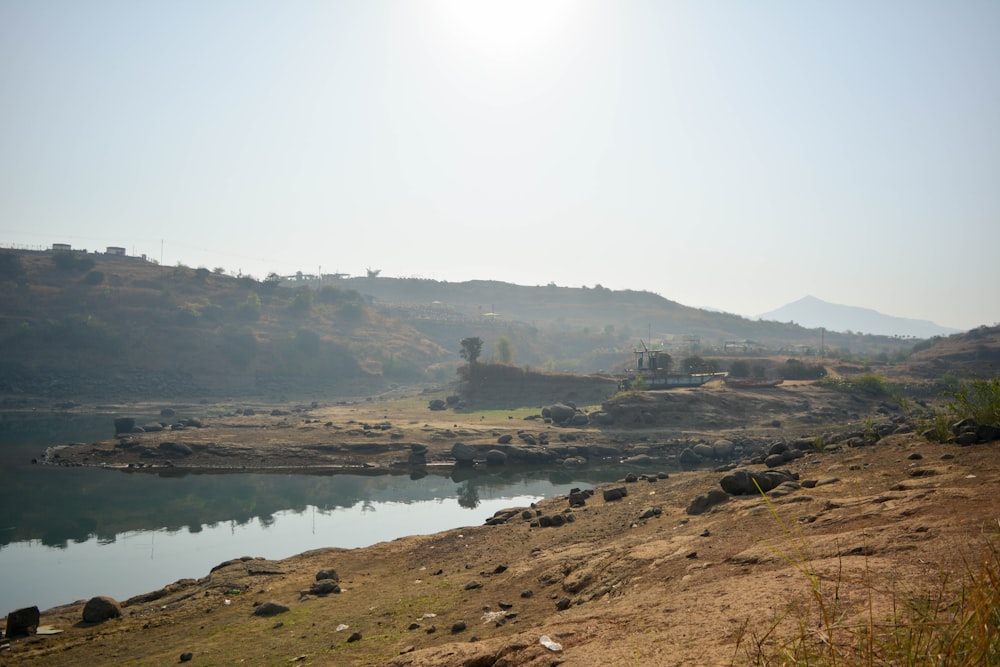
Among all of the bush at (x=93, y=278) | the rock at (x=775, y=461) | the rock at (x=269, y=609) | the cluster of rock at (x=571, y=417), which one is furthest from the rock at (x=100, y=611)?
the bush at (x=93, y=278)

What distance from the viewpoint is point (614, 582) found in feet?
31.9

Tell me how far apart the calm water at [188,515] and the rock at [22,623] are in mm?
4604

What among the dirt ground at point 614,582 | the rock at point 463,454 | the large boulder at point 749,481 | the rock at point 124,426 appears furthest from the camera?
the rock at point 124,426

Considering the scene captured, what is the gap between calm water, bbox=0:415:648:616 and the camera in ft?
70.9

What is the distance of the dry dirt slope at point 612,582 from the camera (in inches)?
232

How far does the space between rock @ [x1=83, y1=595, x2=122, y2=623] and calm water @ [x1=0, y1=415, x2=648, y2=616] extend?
14.9 feet

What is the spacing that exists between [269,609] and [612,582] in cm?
660

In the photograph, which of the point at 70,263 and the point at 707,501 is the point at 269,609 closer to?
the point at 707,501

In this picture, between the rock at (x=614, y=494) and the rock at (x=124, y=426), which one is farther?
the rock at (x=124, y=426)

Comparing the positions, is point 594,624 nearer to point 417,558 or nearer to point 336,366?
point 417,558

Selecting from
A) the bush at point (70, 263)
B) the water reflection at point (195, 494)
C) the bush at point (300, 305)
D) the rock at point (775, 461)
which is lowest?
the water reflection at point (195, 494)

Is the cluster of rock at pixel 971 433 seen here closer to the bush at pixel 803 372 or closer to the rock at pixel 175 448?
the rock at pixel 175 448

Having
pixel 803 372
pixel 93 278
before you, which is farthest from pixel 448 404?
pixel 93 278

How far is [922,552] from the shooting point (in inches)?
261
